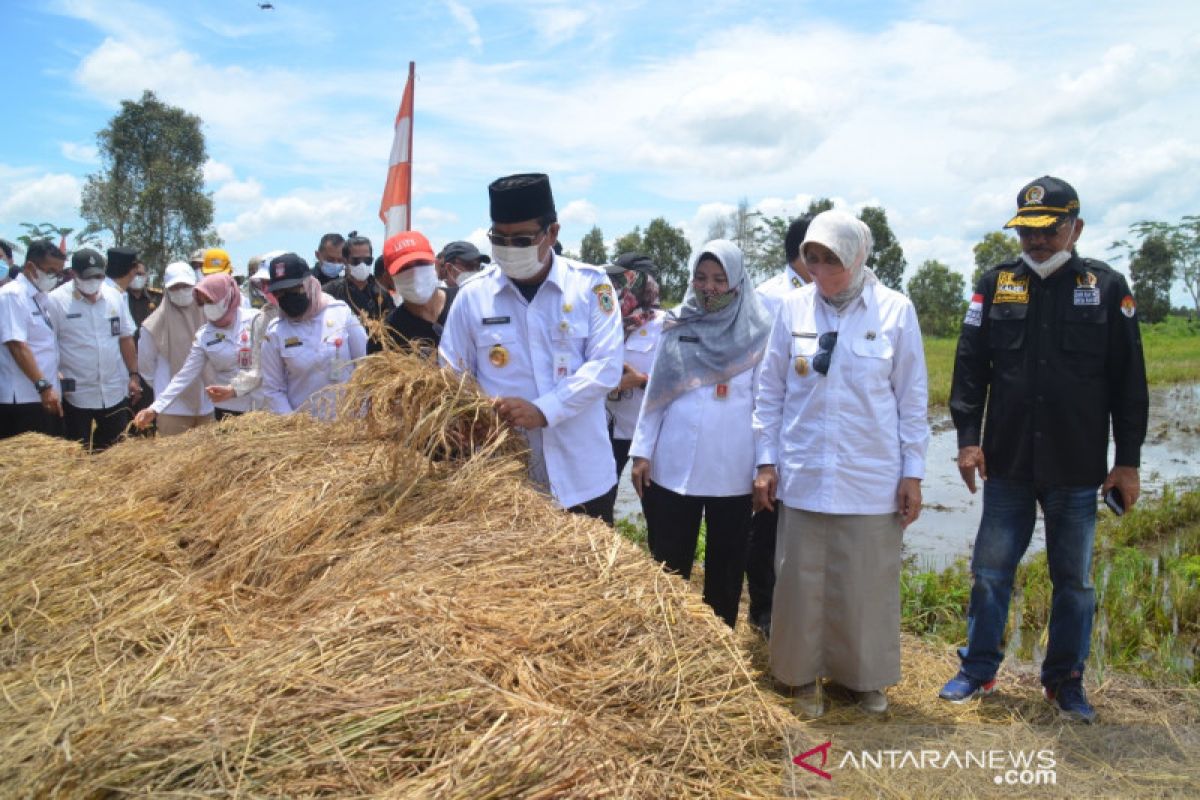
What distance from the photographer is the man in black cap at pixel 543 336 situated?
3.29m

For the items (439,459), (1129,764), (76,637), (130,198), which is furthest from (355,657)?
(130,198)

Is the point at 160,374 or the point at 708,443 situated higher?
the point at 160,374

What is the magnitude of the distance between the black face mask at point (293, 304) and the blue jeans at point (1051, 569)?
3447 mm

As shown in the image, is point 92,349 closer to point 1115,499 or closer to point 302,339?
point 302,339

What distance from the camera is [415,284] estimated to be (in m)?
4.18

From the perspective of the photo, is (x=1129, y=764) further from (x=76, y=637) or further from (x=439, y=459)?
(x=76, y=637)

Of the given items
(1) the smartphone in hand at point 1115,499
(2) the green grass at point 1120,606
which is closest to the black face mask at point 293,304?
(2) the green grass at point 1120,606

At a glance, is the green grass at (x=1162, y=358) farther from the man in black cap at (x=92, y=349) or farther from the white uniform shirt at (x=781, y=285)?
the man in black cap at (x=92, y=349)

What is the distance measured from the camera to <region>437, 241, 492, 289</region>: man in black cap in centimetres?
629

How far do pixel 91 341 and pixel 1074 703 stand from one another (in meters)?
6.75

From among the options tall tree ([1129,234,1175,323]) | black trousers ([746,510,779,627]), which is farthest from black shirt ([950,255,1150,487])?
tall tree ([1129,234,1175,323])

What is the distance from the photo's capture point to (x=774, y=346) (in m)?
3.67

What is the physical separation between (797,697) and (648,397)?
57.6 inches

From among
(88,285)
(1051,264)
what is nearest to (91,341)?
(88,285)
